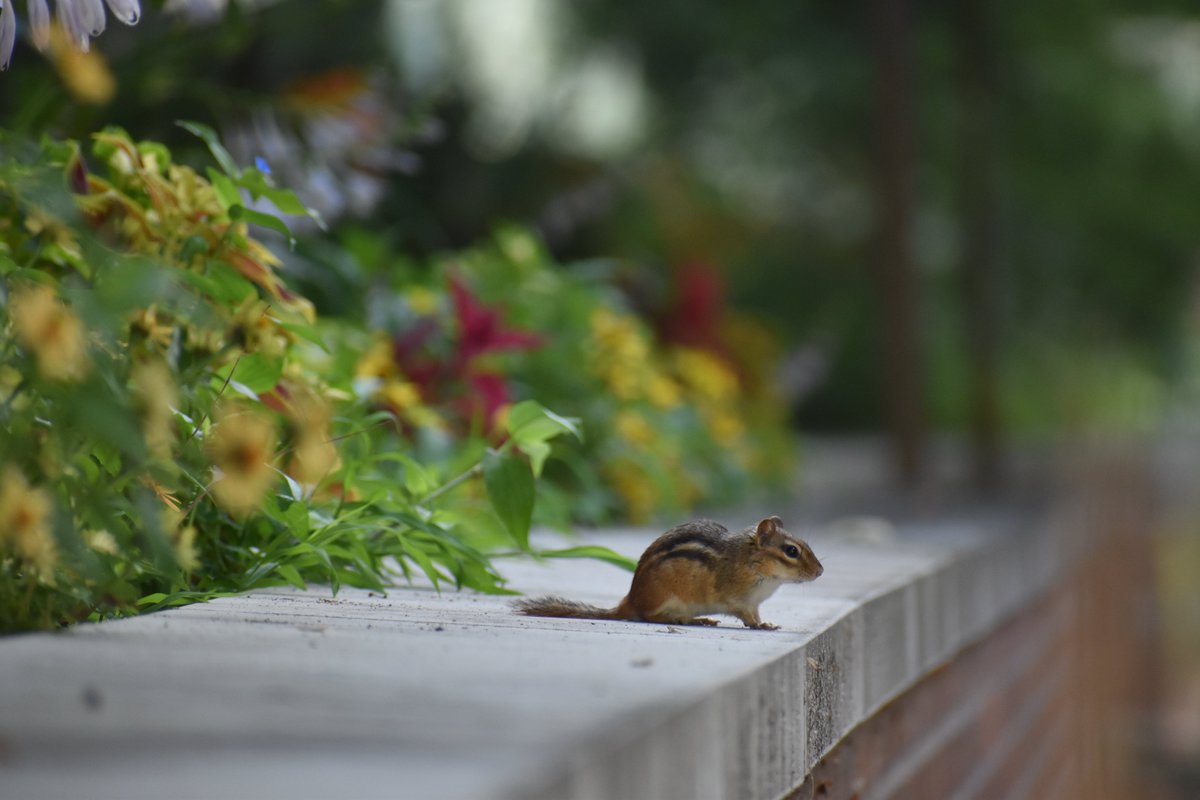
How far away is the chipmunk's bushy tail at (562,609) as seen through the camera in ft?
5.51

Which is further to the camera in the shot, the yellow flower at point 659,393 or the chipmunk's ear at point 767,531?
the yellow flower at point 659,393

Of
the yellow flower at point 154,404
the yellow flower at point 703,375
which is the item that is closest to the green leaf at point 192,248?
the yellow flower at point 154,404

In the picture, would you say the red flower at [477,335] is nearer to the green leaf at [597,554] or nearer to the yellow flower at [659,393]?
the yellow flower at [659,393]

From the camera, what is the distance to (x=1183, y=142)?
27.0 ft

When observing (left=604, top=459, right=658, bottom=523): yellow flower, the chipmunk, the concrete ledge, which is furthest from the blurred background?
the chipmunk

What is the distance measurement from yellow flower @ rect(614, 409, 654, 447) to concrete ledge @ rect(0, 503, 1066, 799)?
6.59ft

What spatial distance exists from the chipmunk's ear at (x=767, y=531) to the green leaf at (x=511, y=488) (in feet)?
1.28

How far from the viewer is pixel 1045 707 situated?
3885 mm

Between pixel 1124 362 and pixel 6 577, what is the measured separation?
1932 centimetres

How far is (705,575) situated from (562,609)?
0.63 feet

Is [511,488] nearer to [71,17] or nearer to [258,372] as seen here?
[258,372]

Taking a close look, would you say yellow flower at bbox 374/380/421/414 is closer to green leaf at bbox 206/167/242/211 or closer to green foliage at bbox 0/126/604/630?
→ green foliage at bbox 0/126/604/630

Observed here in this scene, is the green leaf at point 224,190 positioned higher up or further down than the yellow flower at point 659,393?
higher up

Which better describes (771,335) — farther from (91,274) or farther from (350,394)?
(91,274)
